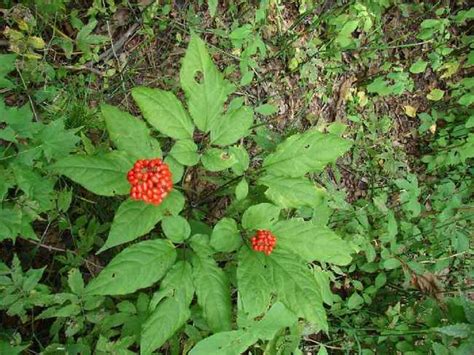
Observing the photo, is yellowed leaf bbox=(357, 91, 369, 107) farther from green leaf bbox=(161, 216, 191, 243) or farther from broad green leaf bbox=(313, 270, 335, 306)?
green leaf bbox=(161, 216, 191, 243)

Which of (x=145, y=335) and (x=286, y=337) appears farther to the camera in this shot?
(x=286, y=337)

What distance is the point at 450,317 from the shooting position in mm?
2635

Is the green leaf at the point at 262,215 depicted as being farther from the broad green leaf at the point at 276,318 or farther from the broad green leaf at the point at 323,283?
the broad green leaf at the point at 323,283

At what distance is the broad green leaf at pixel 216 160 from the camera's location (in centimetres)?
191

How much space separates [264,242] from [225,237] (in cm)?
17

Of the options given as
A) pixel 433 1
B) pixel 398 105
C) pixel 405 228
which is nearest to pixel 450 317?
pixel 405 228

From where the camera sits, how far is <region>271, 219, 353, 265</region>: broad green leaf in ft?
6.22

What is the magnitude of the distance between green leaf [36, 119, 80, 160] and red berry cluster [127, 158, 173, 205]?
570 mm

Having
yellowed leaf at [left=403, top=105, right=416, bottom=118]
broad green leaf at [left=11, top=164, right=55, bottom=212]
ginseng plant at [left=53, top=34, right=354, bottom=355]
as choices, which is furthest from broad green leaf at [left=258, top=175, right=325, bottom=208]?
yellowed leaf at [left=403, top=105, right=416, bottom=118]

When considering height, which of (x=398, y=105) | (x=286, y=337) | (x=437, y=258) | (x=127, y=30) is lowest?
(x=437, y=258)

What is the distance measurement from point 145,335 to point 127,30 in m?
2.30

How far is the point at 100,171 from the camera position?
1.75 m

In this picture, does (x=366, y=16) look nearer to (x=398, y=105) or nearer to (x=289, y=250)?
(x=398, y=105)

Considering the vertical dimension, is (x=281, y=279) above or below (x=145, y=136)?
below
